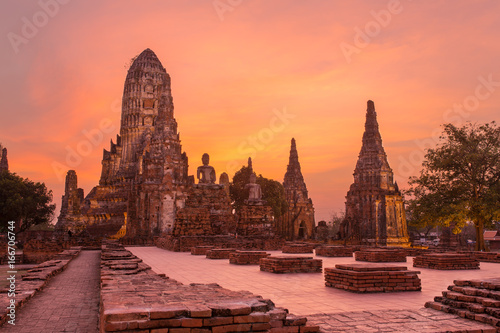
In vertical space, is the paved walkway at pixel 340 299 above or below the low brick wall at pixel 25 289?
below

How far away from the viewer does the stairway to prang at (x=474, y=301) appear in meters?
4.80

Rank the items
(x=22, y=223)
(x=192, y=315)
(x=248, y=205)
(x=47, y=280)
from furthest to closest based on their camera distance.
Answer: (x=22, y=223) < (x=248, y=205) < (x=47, y=280) < (x=192, y=315)

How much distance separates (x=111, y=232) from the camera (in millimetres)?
44312

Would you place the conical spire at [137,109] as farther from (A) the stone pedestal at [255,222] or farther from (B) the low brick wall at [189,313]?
(B) the low brick wall at [189,313]

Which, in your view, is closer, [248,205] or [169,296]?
[169,296]

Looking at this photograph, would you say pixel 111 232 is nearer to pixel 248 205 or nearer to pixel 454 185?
pixel 248 205

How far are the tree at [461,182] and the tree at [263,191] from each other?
31.3 meters

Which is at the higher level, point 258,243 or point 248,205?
point 248,205

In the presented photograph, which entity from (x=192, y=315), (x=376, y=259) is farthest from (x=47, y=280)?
(x=376, y=259)

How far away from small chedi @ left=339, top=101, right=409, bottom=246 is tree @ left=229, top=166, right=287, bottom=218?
2125 centimetres

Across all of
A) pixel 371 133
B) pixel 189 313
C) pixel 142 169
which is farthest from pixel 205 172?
pixel 189 313

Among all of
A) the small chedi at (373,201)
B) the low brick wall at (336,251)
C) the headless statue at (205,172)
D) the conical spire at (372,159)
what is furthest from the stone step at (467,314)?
the conical spire at (372,159)

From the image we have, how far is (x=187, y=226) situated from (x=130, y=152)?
34.3 m

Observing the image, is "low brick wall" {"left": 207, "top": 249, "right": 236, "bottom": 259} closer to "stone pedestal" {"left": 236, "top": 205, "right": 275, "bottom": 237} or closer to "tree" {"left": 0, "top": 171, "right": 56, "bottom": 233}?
"stone pedestal" {"left": 236, "top": 205, "right": 275, "bottom": 237}
